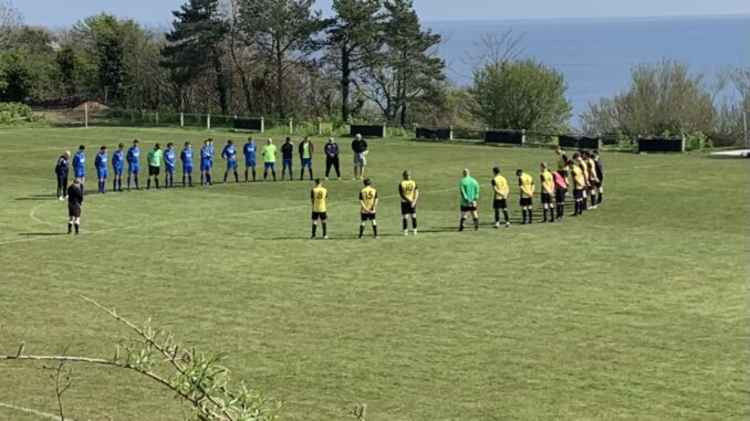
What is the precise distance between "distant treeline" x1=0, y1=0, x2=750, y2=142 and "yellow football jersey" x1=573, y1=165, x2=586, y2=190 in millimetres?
29147

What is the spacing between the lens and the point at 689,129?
181ft

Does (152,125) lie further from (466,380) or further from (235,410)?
(235,410)

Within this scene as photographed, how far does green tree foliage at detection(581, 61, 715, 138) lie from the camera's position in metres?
56.0

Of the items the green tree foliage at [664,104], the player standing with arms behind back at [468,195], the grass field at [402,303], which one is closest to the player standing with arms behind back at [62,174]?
the grass field at [402,303]

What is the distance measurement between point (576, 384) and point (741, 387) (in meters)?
1.91

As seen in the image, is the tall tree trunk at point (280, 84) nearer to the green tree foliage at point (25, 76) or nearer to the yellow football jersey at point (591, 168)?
the green tree foliage at point (25, 76)

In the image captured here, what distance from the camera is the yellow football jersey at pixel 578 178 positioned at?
28766mm

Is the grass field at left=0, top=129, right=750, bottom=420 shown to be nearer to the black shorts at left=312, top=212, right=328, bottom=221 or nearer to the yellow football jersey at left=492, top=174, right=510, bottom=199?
the black shorts at left=312, top=212, right=328, bottom=221

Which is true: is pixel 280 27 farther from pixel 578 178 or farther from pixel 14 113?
pixel 578 178

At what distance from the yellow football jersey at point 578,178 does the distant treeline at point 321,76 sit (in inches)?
1148

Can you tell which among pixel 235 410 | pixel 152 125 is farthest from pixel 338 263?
pixel 152 125

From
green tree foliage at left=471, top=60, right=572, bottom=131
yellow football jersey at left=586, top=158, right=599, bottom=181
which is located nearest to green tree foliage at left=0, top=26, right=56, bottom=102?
green tree foliage at left=471, top=60, right=572, bottom=131

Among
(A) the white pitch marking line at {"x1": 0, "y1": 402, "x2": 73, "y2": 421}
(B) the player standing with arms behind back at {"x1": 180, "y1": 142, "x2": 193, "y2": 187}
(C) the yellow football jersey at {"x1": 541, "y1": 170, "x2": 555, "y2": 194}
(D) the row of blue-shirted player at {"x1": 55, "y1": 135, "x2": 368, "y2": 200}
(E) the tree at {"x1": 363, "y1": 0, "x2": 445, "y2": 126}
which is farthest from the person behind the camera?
(E) the tree at {"x1": 363, "y1": 0, "x2": 445, "y2": 126}

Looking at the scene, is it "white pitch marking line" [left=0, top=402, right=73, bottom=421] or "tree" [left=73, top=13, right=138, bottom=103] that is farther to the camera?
"tree" [left=73, top=13, right=138, bottom=103]
